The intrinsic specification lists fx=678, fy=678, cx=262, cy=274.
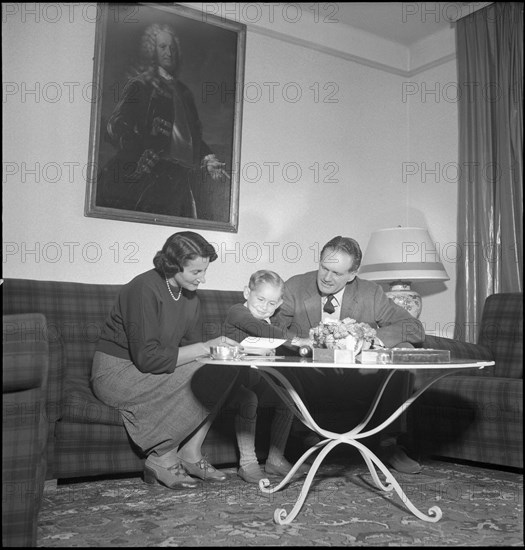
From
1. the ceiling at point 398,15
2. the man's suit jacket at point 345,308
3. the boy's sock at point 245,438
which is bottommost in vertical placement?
the boy's sock at point 245,438

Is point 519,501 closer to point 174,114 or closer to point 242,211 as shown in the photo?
point 242,211

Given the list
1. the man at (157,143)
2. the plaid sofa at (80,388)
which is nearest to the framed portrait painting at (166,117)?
the man at (157,143)

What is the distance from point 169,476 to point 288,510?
0.58 meters

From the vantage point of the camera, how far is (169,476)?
281 cm

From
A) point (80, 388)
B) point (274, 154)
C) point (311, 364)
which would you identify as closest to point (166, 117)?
point (274, 154)

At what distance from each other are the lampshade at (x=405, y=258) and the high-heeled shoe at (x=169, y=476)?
6.48ft

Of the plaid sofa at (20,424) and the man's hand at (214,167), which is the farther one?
the man's hand at (214,167)

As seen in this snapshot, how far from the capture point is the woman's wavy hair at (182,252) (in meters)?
2.94

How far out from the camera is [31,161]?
3.67 metres

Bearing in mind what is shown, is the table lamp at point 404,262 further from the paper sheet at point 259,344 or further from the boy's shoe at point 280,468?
the paper sheet at point 259,344

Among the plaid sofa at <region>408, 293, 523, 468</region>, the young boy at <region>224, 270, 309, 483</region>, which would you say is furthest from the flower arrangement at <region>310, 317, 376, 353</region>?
the plaid sofa at <region>408, 293, 523, 468</region>

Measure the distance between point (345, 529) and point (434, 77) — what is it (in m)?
3.77

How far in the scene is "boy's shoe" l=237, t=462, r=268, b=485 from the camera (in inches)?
116

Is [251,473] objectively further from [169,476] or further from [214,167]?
[214,167]
